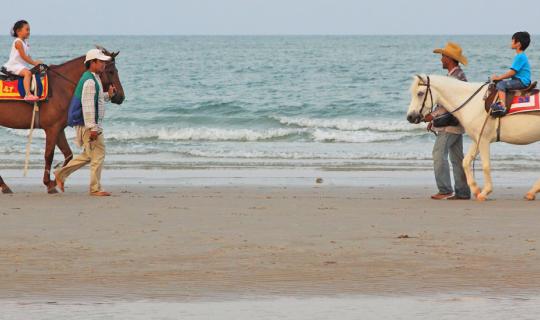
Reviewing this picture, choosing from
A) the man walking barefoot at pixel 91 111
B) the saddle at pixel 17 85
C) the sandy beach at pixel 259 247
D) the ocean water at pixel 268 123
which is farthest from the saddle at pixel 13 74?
the sandy beach at pixel 259 247

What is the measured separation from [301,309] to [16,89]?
22.4ft

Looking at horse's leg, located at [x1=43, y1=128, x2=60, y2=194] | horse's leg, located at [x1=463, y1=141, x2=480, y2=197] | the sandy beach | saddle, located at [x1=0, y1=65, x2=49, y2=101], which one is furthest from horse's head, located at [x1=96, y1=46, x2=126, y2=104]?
horse's leg, located at [x1=463, y1=141, x2=480, y2=197]

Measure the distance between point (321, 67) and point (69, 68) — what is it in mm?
44667

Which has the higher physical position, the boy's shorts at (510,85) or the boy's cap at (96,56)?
the boy's cap at (96,56)

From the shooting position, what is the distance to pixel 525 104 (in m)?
11.7

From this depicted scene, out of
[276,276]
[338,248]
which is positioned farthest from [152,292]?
[338,248]

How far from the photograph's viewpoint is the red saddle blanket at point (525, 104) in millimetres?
11648

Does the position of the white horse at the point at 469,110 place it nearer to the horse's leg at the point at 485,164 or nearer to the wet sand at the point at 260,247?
the horse's leg at the point at 485,164

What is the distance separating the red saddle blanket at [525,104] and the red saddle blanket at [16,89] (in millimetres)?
5232

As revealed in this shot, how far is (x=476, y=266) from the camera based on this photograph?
26.2ft

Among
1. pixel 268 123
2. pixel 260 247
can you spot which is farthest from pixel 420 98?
pixel 268 123

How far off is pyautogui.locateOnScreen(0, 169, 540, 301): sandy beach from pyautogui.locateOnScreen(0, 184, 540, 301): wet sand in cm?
1

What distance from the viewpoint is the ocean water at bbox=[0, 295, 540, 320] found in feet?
21.4

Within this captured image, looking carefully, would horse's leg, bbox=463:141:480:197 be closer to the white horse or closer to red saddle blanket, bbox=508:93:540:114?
the white horse
